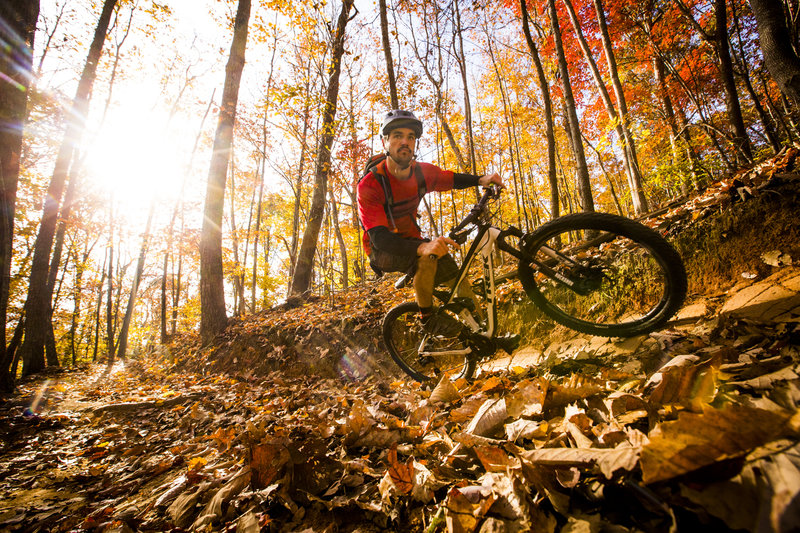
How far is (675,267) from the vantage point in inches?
89.6

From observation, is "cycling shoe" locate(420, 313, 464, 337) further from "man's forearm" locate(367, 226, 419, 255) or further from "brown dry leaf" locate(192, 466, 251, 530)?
"brown dry leaf" locate(192, 466, 251, 530)

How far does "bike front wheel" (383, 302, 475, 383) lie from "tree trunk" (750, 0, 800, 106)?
4814 mm

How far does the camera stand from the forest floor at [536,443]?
2.57 ft

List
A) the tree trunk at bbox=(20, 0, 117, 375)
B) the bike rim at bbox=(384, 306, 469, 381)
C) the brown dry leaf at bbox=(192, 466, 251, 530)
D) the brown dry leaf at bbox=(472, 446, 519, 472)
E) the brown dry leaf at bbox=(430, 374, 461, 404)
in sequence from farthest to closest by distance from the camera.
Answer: the tree trunk at bbox=(20, 0, 117, 375), the bike rim at bbox=(384, 306, 469, 381), the brown dry leaf at bbox=(430, 374, 461, 404), the brown dry leaf at bbox=(192, 466, 251, 530), the brown dry leaf at bbox=(472, 446, 519, 472)

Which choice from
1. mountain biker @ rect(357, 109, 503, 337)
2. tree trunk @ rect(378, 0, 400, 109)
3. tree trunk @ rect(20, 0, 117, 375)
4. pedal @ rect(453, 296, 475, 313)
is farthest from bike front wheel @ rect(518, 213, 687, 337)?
tree trunk @ rect(20, 0, 117, 375)

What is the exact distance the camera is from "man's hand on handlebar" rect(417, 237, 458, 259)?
2.95 m

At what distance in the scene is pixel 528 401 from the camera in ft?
5.55

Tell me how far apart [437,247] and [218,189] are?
8.30 m

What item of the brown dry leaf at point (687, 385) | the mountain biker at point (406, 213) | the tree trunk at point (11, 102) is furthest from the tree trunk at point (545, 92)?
the tree trunk at point (11, 102)

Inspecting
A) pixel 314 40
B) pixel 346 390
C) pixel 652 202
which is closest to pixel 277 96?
pixel 314 40

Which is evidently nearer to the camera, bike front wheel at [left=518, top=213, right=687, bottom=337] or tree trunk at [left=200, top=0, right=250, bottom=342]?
bike front wheel at [left=518, top=213, right=687, bottom=337]

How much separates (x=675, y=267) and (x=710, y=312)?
1.85 ft

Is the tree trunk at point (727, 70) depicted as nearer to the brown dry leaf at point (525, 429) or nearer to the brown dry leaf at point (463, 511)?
the brown dry leaf at point (525, 429)

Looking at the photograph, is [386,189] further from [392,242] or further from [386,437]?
[386,437]
